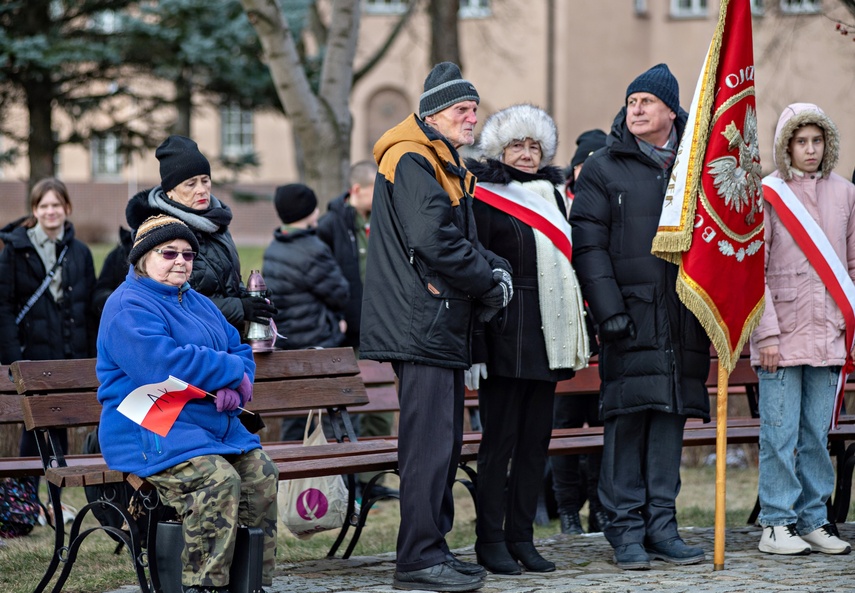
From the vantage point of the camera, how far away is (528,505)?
614 centimetres

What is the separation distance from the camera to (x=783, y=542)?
6.45m

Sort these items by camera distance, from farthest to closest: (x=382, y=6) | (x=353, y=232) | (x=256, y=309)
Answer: (x=382, y=6)
(x=353, y=232)
(x=256, y=309)

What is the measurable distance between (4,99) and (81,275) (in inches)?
431

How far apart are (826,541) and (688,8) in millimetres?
29182

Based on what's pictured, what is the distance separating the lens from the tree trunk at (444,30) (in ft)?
Result: 64.7

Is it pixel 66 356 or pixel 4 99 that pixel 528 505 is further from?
pixel 4 99

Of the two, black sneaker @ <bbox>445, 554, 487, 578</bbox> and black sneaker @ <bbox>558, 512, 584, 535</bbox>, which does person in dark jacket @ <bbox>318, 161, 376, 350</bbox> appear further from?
black sneaker @ <bbox>445, 554, 487, 578</bbox>

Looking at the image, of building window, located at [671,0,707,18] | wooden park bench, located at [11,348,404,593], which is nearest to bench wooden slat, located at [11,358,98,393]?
wooden park bench, located at [11,348,404,593]

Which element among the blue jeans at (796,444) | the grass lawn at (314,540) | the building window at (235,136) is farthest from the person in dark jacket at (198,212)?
the building window at (235,136)

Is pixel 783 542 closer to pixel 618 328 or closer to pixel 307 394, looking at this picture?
pixel 618 328

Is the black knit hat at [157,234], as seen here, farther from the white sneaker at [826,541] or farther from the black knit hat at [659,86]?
the white sneaker at [826,541]

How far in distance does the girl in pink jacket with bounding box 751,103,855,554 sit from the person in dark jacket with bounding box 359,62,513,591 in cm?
157

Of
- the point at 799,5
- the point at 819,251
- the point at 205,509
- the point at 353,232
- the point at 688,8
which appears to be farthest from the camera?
the point at 688,8

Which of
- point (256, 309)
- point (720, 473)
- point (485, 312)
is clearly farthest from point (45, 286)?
point (720, 473)
